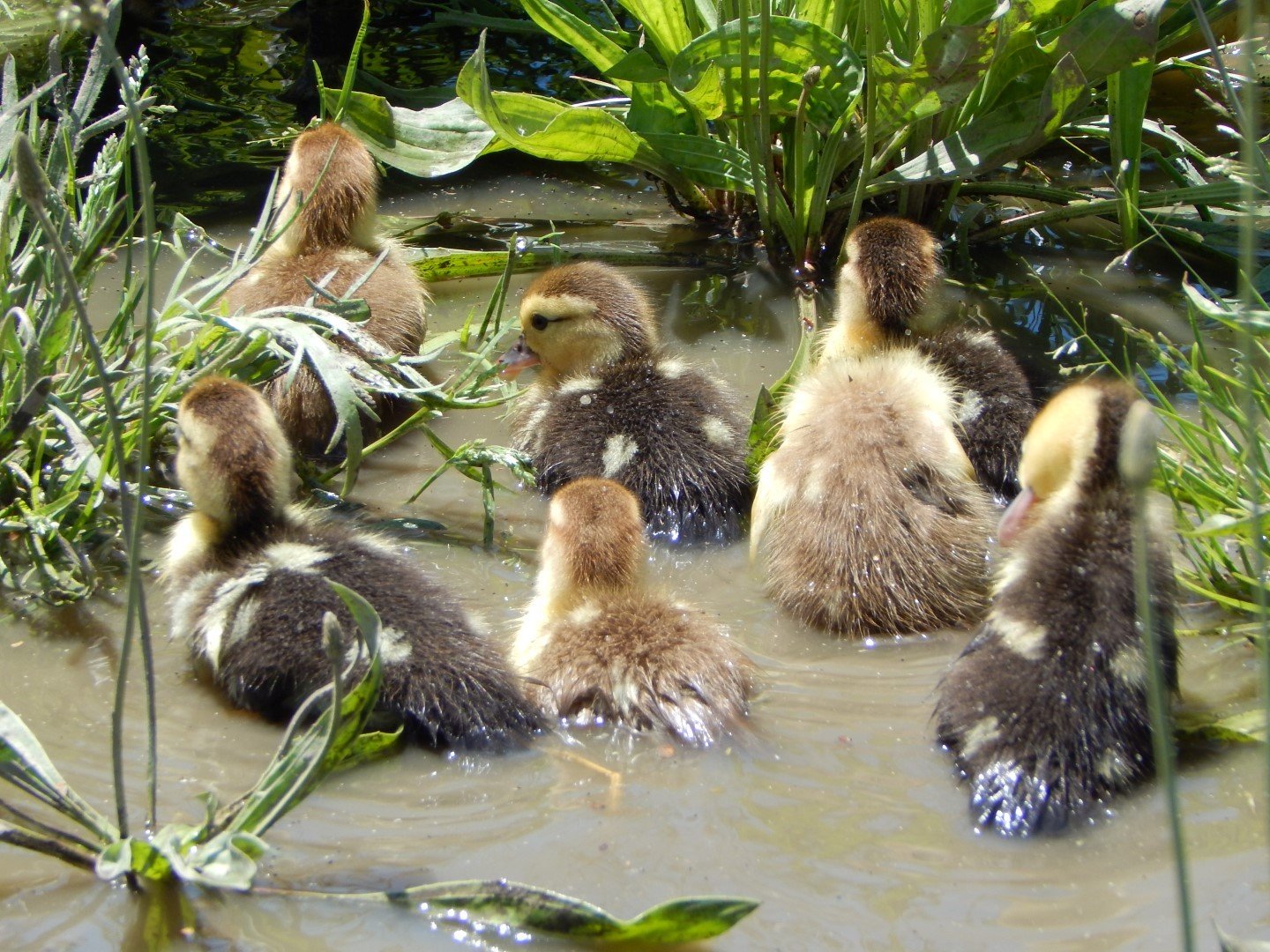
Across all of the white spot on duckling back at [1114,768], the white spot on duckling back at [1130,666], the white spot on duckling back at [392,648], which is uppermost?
the white spot on duckling back at [1130,666]

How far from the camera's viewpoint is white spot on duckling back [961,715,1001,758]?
8.62 feet

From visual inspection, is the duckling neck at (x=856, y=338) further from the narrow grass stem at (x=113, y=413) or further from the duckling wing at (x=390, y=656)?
the narrow grass stem at (x=113, y=413)

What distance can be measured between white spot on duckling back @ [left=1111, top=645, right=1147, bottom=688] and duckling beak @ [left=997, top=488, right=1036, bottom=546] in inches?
18.9

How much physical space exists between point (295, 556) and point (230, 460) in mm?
264

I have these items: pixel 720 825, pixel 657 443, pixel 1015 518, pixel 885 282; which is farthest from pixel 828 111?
pixel 720 825

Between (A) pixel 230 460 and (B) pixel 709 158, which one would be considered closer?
(A) pixel 230 460

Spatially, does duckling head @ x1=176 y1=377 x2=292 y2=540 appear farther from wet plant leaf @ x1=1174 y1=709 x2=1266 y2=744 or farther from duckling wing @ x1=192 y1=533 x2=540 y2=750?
wet plant leaf @ x1=1174 y1=709 x2=1266 y2=744

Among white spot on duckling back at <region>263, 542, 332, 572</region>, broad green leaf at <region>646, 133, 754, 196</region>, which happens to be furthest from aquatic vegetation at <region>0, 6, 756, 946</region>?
broad green leaf at <region>646, 133, 754, 196</region>

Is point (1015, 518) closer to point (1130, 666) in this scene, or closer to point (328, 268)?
point (1130, 666)

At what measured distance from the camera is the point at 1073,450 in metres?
2.86

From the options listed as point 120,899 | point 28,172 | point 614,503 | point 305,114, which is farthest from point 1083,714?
point 305,114

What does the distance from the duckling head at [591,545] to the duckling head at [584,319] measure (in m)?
0.96

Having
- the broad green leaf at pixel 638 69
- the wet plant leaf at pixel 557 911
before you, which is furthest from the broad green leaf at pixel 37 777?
the broad green leaf at pixel 638 69

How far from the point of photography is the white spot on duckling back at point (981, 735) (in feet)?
8.62
